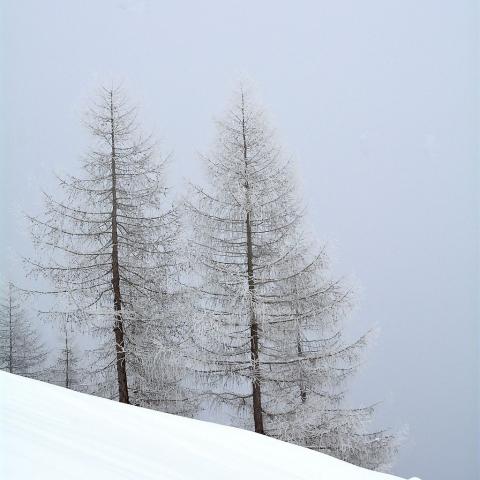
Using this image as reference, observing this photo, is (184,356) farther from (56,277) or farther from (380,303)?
(380,303)

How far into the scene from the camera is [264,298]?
9289 mm

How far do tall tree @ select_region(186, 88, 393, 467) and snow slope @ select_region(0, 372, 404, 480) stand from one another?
16.0 ft

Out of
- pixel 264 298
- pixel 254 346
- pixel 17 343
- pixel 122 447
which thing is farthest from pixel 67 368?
pixel 122 447

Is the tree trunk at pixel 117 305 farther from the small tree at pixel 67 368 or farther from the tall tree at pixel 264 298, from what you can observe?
the small tree at pixel 67 368

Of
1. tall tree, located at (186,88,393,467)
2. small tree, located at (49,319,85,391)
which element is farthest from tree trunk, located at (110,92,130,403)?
small tree, located at (49,319,85,391)

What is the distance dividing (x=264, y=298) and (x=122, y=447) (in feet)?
20.2

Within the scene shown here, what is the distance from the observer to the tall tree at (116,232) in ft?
34.2

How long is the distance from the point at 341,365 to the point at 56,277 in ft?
20.5

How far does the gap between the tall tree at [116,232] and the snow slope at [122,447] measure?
5.96m

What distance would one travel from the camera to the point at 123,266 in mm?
10594

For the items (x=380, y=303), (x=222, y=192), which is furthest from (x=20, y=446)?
(x=380, y=303)

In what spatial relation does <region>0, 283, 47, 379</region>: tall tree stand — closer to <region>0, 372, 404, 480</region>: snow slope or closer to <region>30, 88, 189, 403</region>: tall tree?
<region>30, 88, 189, 403</region>: tall tree

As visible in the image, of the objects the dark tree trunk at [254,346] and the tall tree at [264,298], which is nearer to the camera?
the dark tree trunk at [254,346]

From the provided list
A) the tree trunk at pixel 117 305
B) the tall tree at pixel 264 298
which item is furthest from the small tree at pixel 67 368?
the tall tree at pixel 264 298
